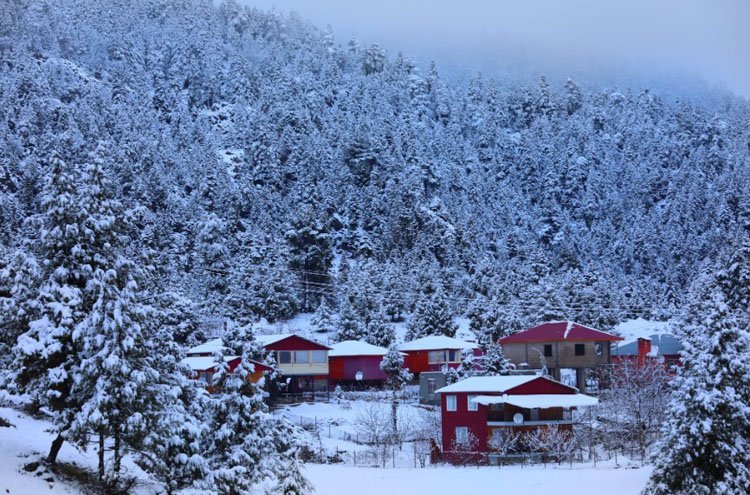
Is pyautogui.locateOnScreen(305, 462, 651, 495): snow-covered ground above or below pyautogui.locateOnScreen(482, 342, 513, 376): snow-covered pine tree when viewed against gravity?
below

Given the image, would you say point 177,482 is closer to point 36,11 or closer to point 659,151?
point 659,151

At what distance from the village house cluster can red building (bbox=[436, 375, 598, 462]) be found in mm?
66

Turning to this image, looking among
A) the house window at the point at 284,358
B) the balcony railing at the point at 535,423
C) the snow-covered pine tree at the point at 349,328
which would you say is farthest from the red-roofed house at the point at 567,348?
the house window at the point at 284,358

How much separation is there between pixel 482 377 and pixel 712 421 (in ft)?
103

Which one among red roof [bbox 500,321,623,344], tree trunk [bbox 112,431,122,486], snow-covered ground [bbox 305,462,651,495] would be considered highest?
red roof [bbox 500,321,623,344]

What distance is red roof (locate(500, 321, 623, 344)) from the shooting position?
7148 centimetres

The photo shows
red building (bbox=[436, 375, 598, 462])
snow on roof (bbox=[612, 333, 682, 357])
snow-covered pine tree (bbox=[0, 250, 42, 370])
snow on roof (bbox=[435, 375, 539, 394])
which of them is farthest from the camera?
snow on roof (bbox=[612, 333, 682, 357])

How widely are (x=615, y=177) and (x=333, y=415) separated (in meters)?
137

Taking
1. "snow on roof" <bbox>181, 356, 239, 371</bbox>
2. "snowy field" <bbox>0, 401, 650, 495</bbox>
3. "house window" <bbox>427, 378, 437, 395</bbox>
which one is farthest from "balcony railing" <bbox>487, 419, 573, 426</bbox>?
"snow on roof" <bbox>181, 356, 239, 371</bbox>

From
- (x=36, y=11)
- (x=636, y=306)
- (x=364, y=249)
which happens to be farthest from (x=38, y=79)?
(x=636, y=306)

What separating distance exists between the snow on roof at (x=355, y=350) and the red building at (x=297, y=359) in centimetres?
347

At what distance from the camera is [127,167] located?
418 ft

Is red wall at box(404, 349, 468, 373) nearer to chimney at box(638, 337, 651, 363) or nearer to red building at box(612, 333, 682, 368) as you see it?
red building at box(612, 333, 682, 368)

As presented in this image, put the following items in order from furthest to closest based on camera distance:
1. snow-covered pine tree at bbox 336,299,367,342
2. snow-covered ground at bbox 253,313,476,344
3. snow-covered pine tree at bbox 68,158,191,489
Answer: snow-covered ground at bbox 253,313,476,344
snow-covered pine tree at bbox 336,299,367,342
snow-covered pine tree at bbox 68,158,191,489
